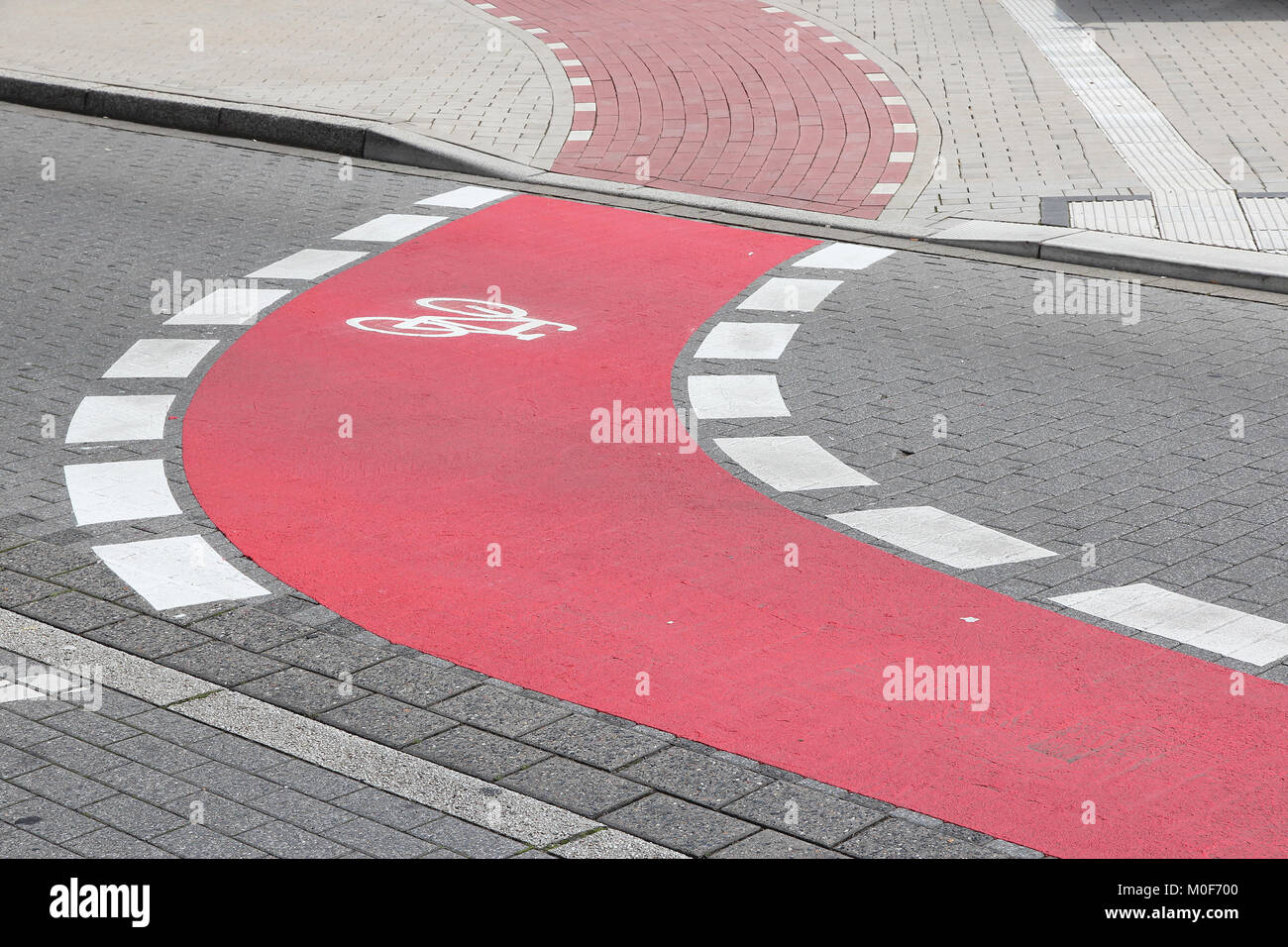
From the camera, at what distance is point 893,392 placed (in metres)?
8.99

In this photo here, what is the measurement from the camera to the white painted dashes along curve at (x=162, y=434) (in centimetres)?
677

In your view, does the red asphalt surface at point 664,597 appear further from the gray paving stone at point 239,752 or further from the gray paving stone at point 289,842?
the gray paving stone at point 289,842

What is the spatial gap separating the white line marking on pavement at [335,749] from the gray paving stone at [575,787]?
0.05 m

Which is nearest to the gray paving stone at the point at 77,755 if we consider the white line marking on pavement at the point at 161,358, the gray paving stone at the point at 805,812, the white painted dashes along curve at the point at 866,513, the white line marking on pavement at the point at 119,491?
the gray paving stone at the point at 805,812

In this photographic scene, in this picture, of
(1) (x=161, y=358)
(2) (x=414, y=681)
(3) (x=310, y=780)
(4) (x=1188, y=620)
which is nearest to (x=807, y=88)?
(1) (x=161, y=358)

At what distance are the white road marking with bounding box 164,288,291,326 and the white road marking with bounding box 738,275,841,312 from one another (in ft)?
9.65

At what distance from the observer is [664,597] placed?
21.7 feet

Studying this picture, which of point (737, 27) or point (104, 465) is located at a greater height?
point (737, 27)

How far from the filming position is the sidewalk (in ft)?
42.6

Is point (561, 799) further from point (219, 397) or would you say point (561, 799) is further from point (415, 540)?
point (219, 397)
